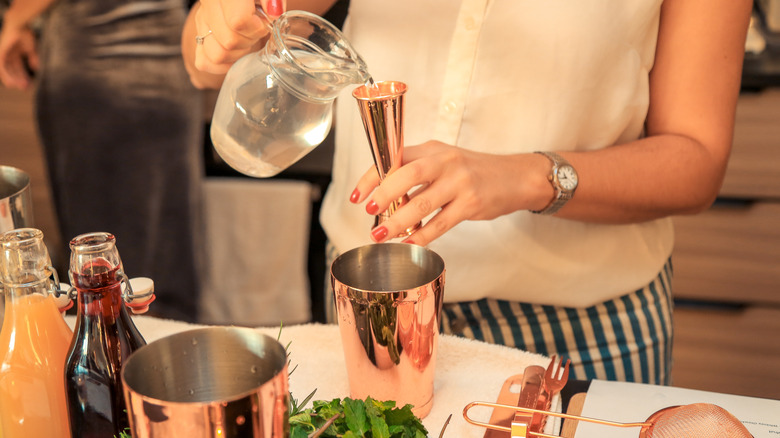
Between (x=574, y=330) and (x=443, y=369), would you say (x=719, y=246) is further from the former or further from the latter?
(x=443, y=369)

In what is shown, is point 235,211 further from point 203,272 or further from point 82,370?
point 82,370

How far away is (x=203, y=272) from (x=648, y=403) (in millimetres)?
1740

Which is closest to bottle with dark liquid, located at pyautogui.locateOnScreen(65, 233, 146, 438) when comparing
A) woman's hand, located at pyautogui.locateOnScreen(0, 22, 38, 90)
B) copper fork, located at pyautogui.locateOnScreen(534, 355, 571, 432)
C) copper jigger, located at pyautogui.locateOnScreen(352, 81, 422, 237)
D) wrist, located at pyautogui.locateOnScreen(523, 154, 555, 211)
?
copper jigger, located at pyautogui.locateOnScreen(352, 81, 422, 237)

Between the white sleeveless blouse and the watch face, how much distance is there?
10cm

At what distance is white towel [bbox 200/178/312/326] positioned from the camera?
222cm

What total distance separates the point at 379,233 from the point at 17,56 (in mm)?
1534

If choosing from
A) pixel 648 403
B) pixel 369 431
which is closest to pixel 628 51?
pixel 648 403

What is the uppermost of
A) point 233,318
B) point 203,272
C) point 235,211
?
point 235,211

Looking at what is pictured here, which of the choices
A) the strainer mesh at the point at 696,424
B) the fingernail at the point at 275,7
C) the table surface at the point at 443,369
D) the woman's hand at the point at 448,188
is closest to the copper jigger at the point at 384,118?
the woman's hand at the point at 448,188

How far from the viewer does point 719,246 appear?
2121 mm

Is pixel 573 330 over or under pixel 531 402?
under

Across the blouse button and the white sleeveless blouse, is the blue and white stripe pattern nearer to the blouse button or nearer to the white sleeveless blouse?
the white sleeveless blouse

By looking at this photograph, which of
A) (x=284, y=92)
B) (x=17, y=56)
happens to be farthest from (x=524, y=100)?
(x=17, y=56)

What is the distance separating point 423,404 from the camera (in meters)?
0.73
